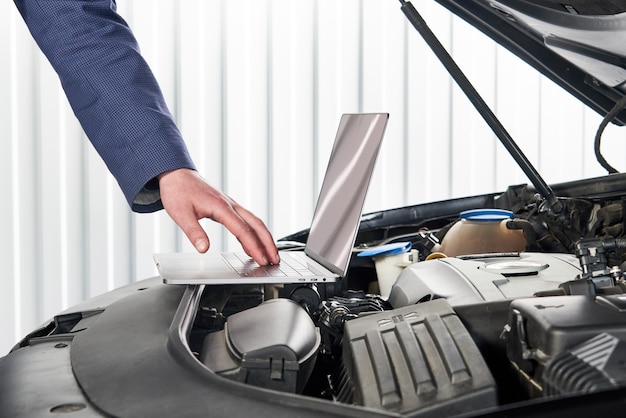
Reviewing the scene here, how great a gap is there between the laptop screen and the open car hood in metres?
0.30

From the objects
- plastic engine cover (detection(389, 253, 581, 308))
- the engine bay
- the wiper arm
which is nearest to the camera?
the engine bay

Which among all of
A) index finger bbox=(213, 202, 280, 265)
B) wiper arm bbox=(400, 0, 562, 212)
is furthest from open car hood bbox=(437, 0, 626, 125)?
index finger bbox=(213, 202, 280, 265)

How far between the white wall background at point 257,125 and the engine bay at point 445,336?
187cm

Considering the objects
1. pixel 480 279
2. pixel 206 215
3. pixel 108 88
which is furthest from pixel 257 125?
pixel 480 279

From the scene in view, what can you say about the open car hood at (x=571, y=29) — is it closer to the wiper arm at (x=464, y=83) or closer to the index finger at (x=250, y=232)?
the wiper arm at (x=464, y=83)

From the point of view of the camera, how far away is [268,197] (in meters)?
3.02

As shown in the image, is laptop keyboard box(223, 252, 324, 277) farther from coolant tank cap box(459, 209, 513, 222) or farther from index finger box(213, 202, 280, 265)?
coolant tank cap box(459, 209, 513, 222)

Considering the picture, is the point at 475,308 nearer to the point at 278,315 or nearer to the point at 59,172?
the point at 278,315

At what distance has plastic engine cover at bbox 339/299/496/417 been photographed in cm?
59

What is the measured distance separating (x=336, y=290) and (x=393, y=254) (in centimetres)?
11

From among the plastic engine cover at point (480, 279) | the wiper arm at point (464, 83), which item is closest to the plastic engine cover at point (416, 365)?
the plastic engine cover at point (480, 279)

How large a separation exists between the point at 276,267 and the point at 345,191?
0.53 feet

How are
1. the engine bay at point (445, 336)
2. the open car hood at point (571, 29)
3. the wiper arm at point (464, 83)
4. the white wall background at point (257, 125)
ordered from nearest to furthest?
the engine bay at point (445, 336)
the open car hood at point (571, 29)
the wiper arm at point (464, 83)
the white wall background at point (257, 125)

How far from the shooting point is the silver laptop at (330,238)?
0.99 m
